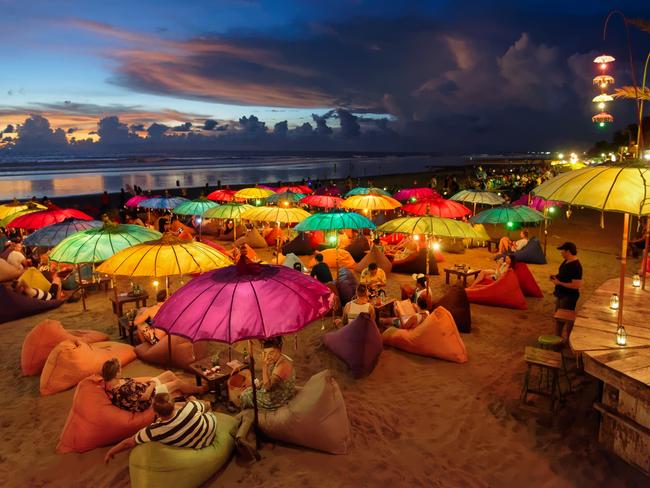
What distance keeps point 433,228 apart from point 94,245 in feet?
19.9

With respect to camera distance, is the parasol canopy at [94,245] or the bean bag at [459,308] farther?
the bean bag at [459,308]

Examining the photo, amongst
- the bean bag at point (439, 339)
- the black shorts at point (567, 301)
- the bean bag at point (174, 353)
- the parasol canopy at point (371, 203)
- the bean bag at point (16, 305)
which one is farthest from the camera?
the parasol canopy at point (371, 203)

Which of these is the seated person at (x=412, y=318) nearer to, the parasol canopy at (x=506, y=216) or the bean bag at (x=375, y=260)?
the bean bag at (x=375, y=260)

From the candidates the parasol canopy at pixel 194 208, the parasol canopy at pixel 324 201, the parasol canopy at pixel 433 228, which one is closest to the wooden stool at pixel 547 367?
the parasol canopy at pixel 433 228

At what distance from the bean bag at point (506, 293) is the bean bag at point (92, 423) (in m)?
7.18

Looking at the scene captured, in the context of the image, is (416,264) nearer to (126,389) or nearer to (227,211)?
(227,211)

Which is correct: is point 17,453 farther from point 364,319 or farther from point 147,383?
point 364,319

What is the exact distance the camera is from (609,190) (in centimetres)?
427

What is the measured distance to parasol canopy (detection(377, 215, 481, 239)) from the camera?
26.5 feet

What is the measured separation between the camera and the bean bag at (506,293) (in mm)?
9086

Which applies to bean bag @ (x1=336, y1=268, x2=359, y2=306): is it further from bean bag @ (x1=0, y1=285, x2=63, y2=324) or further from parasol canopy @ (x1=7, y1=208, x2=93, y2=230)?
parasol canopy @ (x1=7, y1=208, x2=93, y2=230)

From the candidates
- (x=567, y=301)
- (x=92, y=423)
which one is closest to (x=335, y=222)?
(x=567, y=301)

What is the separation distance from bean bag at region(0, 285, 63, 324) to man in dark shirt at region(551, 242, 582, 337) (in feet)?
33.4

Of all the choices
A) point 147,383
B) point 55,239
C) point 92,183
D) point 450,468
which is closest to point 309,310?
point 450,468
